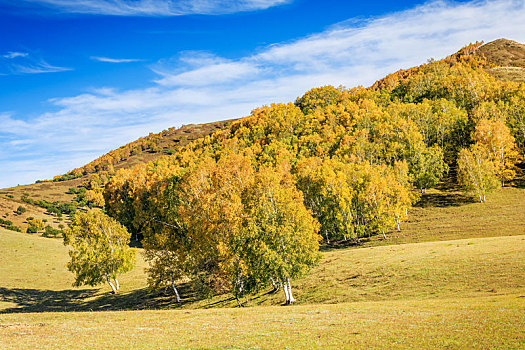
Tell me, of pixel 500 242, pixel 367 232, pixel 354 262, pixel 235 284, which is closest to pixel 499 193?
pixel 367 232

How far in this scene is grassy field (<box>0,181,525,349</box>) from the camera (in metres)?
21.0

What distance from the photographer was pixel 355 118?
15888 cm

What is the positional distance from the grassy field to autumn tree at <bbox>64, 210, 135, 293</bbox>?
4.96 m

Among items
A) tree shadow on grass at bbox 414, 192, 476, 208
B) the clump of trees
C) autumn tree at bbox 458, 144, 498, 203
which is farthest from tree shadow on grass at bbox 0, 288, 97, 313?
autumn tree at bbox 458, 144, 498, 203

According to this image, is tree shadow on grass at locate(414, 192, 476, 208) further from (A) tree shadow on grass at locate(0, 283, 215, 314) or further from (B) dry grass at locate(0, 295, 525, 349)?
(A) tree shadow on grass at locate(0, 283, 215, 314)

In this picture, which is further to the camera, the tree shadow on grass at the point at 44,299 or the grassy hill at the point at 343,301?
the tree shadow on grass at the point at 44,299

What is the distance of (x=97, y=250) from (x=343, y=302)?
53084 mm

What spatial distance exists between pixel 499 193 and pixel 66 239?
4756 inches

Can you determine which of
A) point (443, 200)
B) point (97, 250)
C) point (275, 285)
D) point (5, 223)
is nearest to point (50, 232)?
point (5, 223)

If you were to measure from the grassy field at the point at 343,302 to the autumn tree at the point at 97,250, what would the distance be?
4.96 m

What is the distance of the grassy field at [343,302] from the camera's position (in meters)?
21.0

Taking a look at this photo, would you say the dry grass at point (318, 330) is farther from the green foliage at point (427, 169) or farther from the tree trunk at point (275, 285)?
the green foliage at point (427, 169)

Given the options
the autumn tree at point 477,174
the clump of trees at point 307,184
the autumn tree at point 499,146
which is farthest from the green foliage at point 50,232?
the autumn tree at point 499,146

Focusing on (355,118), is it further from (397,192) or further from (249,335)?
(249,335)
